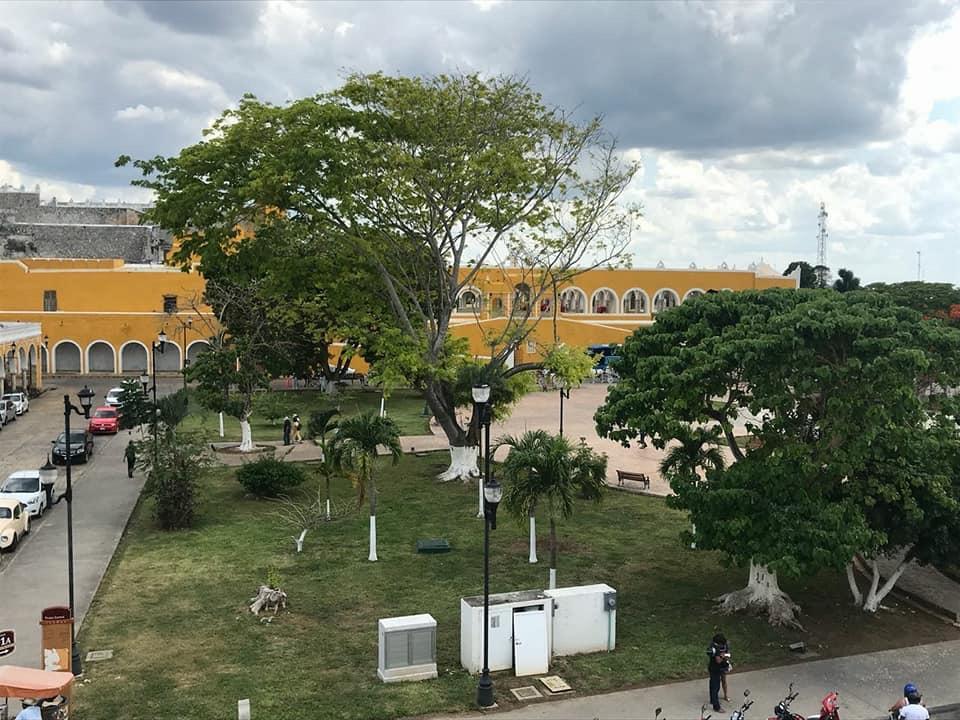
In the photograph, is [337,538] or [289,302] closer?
[337,538]

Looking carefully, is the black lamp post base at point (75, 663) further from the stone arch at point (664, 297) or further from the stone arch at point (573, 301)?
the stone arch at point (664, 297)

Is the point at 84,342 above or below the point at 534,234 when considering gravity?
below

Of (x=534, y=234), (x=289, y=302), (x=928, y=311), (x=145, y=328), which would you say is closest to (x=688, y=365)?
(x=534, y=234)

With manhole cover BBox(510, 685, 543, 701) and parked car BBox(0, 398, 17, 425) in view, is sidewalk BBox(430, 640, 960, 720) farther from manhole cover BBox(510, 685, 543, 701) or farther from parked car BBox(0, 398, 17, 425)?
parked car BBox(0, 398, 17, 425)

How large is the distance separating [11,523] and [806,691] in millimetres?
17671

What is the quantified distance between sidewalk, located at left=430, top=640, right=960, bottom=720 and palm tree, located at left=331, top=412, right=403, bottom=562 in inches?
302

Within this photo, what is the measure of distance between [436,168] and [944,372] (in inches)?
641

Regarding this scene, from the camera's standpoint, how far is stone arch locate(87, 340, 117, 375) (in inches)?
2338

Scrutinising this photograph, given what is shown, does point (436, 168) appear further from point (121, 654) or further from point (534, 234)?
point (121, 654)

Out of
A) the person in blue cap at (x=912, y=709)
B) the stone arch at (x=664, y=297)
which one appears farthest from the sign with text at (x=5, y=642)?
the stone arch at (x=664, y=297)

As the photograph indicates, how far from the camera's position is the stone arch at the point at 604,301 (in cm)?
7275

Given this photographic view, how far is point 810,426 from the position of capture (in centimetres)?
1644

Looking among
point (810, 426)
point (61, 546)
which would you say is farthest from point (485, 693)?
point (61, 546)

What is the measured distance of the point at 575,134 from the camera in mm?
28672
